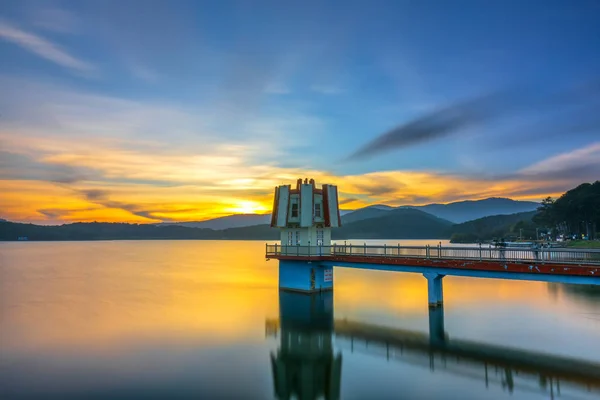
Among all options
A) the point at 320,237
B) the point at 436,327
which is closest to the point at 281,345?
the point at 436,327

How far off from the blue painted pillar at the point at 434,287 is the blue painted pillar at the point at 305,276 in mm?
9841

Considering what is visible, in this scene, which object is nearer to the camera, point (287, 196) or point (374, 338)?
point (374, 338)

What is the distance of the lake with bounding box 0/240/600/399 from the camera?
15562 mm

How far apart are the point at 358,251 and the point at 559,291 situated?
23670mm

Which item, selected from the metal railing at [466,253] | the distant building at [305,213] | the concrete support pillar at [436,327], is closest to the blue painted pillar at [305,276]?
the metal railing at [466,253]

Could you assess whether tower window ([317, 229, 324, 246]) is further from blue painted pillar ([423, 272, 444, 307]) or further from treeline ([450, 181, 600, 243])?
treeline ([450, 181, 600, 243])

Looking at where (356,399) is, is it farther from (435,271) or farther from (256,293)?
(256,293)

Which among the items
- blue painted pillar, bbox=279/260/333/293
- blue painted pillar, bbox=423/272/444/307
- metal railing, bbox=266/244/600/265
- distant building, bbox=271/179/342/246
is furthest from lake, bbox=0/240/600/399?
distant building, bbox=271/179/342/246

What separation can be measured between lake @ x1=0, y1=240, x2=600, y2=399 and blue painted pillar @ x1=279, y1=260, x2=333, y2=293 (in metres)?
1.05

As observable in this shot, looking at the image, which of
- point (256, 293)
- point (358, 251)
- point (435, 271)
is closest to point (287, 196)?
point (358, 251)

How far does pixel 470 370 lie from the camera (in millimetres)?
17375

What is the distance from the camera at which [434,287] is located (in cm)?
2862

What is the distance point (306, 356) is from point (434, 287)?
1250cm

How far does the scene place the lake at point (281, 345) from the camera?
1556 centimetres
